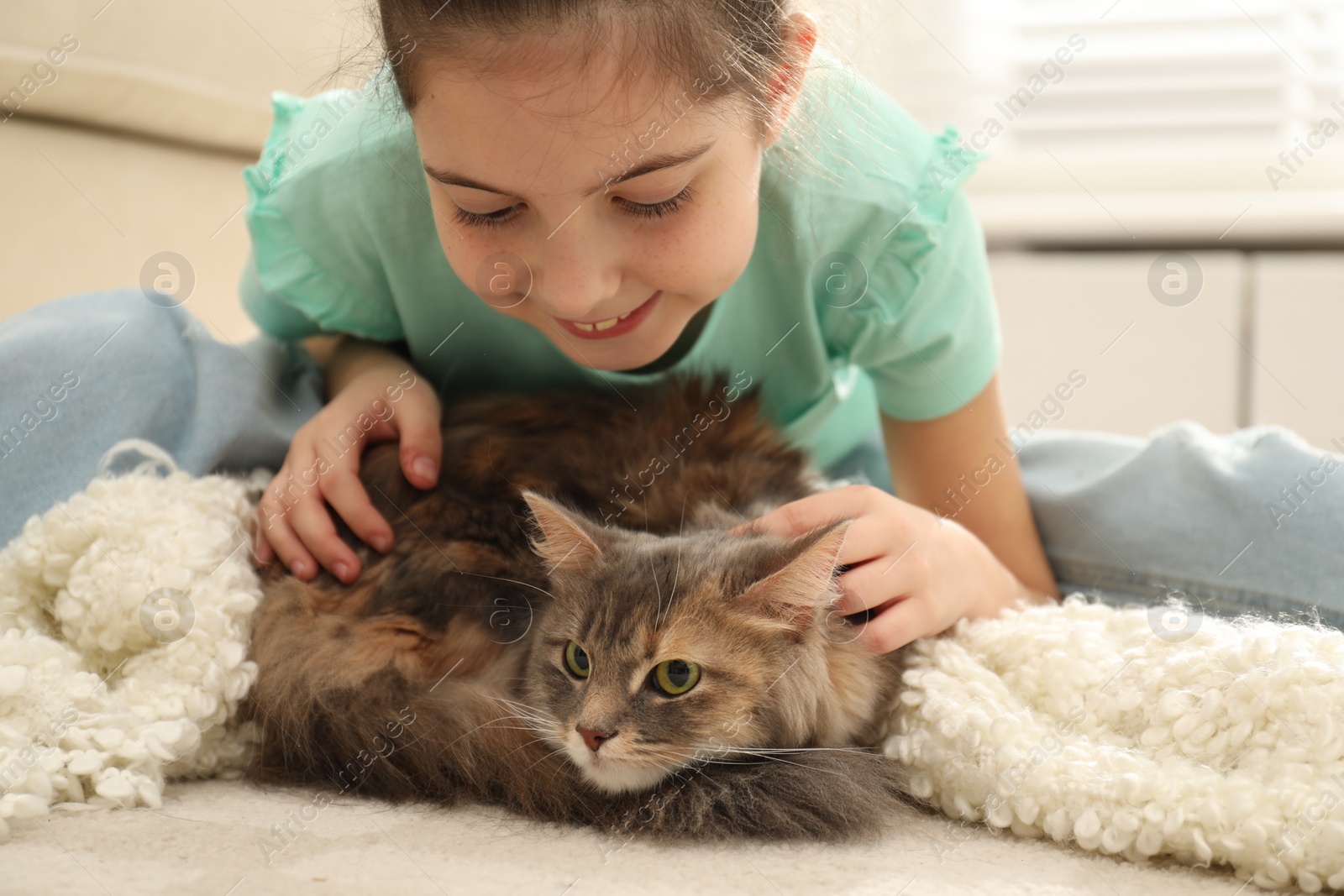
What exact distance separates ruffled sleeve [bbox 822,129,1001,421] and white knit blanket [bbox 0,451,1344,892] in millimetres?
480

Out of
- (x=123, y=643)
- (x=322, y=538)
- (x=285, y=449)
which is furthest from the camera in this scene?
(x=285, y=449)

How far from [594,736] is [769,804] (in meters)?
0.17

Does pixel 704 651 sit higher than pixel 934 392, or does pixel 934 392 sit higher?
pixel 934 392

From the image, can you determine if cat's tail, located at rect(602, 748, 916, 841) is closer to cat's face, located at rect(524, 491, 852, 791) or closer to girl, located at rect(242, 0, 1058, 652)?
cat's face, located at rect(524, 491, 852, 791)

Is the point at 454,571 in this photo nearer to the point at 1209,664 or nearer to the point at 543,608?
the point at 543,608

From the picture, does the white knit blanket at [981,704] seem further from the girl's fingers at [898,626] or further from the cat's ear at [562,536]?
the cat's ear at [562,536]

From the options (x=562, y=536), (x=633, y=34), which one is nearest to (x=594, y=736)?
(x=562, y=536)

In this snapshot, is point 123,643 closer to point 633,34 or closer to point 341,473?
point 341,473

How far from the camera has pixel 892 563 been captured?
109cm

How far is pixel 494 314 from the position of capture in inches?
60.4

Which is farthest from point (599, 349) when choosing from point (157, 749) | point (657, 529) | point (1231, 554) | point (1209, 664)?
point (1231, 554)

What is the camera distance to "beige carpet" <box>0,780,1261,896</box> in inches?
30.7

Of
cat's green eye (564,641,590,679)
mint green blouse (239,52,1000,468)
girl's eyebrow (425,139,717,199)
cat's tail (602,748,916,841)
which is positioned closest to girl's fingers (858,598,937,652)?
cat's tail (602,748,916,841)

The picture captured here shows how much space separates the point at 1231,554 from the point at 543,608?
3.07 ft
